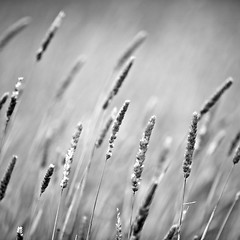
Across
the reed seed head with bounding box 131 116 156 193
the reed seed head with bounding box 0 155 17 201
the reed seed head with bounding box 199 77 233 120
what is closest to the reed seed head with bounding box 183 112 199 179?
the reed seed head with bounding box 131 116 156 193

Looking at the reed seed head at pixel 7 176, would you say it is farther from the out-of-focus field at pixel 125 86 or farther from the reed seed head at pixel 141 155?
the out-of-focus field at pixel 125 86

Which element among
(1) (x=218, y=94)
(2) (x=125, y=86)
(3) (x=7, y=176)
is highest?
(2) (x=125, y=86)

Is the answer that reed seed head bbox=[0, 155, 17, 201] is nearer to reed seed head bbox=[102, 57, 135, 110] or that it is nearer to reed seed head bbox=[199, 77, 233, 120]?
reed seed head bbox=[102, 57, 135, 110]

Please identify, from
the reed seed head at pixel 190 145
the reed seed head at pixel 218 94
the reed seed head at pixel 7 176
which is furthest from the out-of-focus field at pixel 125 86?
the reed seed head at pixel 7 176

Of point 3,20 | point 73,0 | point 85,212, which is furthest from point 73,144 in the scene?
point 73,0

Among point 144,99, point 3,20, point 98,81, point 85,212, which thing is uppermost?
point 3,20

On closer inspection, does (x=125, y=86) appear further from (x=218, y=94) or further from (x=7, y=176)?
(x=7, y=176)

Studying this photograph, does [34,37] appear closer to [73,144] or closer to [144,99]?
[144,99]

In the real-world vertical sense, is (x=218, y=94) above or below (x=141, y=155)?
above

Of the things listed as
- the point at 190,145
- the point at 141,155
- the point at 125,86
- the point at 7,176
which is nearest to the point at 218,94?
the point at 190,145
